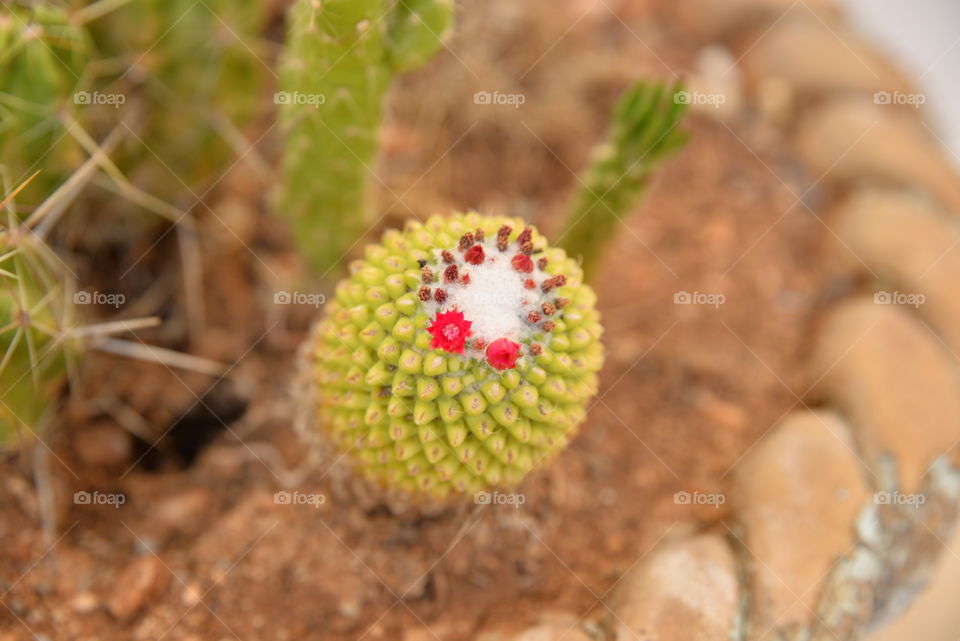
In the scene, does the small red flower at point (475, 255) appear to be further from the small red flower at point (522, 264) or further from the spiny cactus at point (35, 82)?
the spiny cactus at point (35, 82)

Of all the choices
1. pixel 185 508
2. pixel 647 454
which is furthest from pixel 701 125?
pixel 185 508

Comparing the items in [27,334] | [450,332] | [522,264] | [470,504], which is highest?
[522,264]

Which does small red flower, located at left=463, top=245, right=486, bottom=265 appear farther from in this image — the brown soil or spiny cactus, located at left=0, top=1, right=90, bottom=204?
spiny cactus, located at left=0, top=1, right=90, bottom=204

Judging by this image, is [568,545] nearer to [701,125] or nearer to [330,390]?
[330,390]

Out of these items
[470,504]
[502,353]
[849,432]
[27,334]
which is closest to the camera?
[502,353]

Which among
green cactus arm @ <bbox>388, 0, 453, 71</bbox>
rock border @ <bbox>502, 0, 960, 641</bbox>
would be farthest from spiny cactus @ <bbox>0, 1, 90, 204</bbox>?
rock border @ <bbox>502, 0, 960, 641</bbox>

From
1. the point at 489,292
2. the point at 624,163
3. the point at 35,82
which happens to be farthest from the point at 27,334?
the point at 624,163

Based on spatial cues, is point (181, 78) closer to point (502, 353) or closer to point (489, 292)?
point (489, 292)
